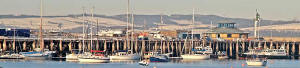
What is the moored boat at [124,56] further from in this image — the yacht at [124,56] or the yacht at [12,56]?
the yacht at [12,56]

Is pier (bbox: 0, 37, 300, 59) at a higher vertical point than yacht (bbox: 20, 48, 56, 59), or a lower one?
higher

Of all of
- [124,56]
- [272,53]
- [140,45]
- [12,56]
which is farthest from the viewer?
[140,45]

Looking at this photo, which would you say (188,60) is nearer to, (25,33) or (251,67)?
(251,67)

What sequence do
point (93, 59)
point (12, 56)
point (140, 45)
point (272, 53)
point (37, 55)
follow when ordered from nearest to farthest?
point (93, 59) < point (12, 56) < point (37, 55) < point (272, 53) < point (140, 45)

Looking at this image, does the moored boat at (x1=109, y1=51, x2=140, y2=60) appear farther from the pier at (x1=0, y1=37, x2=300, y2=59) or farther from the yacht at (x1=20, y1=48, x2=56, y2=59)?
the yacht at (x1=20, y1=48, x2=56, y2=59)

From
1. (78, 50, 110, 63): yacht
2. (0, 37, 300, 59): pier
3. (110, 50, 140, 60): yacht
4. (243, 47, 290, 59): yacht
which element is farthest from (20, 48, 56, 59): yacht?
(243, 47, 290, 59): yacht

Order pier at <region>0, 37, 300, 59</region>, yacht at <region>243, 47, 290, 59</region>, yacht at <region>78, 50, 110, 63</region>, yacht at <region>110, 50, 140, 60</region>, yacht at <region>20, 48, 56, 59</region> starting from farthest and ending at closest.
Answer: yacht at <region>243, 47, 290, 59</region>
pier at <region>0, 37, 300, 59</region>
yacht at <region>20, 48, 56, 59</region>
yacht at <region>110, 50, 140, 60</region>
yacht at <region>78, 50, 110, 63</region>

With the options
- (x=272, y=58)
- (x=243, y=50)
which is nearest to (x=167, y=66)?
(x=272, y=58)

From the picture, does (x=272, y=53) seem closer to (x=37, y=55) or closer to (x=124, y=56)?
(x=124, y=56)

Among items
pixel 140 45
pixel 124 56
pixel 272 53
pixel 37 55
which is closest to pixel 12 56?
pixel 37 55

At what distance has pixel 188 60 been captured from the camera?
144m

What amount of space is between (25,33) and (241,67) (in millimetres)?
69868

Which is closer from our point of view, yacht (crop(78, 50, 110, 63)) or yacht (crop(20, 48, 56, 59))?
yacht (crop(78, 50, 110, 63))

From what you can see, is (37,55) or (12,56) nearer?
(12,56)
